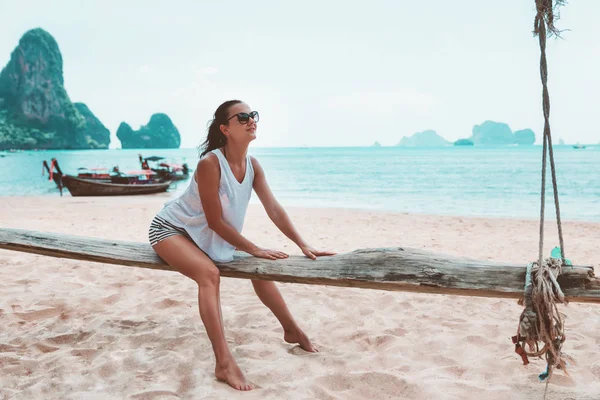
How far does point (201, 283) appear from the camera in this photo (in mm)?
2607

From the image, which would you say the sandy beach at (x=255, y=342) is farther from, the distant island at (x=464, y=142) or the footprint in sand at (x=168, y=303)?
the distant island at (x=464, y=142)

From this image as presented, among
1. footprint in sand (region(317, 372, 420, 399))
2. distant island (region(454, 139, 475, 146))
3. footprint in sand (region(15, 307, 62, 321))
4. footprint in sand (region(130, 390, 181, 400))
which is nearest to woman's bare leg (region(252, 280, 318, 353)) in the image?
footprint in sand (region(317, 372, 420, 399))

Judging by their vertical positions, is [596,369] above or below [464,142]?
below

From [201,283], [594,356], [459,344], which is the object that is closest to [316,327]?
[459,344]

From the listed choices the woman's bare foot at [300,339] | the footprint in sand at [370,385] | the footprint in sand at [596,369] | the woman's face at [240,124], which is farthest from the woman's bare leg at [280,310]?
the footprint in sand at [596,369]

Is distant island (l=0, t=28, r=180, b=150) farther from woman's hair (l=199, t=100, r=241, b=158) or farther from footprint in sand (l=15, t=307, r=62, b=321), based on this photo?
woman's hair (l=199, t=100, r=241, b=158)

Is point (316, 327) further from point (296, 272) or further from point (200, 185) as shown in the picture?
point (200, 185)

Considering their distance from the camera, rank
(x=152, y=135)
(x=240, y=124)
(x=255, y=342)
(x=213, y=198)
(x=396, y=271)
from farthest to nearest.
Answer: (x=152, y=135)
(x=255, y=342)
(x=240, y=124)
(x=213, y=198)
(x=396, y=271)

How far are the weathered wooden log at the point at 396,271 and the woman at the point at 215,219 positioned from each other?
116mm

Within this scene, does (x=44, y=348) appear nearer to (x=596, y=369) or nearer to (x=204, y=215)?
(x=204, y=215)

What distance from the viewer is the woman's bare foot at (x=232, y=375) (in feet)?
8.12

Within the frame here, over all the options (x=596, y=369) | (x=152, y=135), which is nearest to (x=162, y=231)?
(x=596, y=369)

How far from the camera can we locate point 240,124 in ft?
9.16

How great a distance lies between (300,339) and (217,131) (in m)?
1.45
